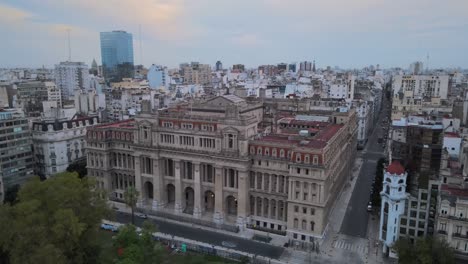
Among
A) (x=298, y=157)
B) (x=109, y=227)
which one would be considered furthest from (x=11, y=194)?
(x=298, y=157)

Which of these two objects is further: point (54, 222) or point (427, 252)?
point (54, 222)

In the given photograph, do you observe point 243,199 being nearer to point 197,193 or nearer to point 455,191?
point 197,193

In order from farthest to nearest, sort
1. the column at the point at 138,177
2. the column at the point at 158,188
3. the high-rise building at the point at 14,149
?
the high-rise building at the point at 14,149, the column at the point at 138,177, the column at the point at 158,188

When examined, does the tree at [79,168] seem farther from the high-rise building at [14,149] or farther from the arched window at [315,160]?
the arched window at [315,160]

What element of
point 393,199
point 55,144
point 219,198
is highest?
point 55,144

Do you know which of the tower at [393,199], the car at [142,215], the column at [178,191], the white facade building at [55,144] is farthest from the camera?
the white facade building at [55,144]

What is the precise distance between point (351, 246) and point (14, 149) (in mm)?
110169

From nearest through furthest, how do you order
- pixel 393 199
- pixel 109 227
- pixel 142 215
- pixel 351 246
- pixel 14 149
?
pixel 393 199
pixel 351 246
pixel 109 227
pixel 142 215
pixel 14 149

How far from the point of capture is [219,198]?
10338 centimetres

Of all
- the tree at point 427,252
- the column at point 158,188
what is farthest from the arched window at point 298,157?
the column at point 158,188

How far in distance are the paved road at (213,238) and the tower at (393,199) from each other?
84.2ft

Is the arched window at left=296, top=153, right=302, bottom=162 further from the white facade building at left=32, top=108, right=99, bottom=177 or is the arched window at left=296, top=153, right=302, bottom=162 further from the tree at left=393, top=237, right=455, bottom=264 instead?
the white facade building at left=32, top=108, right=99, bottom=177

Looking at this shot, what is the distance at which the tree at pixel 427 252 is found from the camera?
66.9 metres

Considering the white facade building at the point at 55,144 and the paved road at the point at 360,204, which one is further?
the white facade building at the point at 55,144
